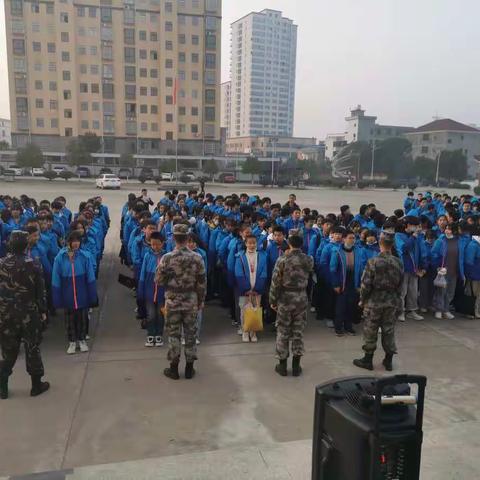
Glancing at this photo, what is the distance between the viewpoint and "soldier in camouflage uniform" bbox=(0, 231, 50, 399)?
477cm

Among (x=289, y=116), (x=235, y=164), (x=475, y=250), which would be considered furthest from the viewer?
(x=289, y=116)

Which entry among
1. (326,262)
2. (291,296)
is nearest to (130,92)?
(326,262)

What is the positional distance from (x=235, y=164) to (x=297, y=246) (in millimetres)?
80406

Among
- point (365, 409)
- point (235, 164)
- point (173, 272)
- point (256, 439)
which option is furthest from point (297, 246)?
point (235, 164)

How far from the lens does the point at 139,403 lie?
191 inches

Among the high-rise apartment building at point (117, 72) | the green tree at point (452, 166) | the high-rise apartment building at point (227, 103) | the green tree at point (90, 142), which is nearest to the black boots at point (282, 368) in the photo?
the green tree at point (90, 142)

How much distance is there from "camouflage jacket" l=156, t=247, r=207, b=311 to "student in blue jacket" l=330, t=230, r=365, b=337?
7.99ft

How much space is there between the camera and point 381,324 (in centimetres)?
579

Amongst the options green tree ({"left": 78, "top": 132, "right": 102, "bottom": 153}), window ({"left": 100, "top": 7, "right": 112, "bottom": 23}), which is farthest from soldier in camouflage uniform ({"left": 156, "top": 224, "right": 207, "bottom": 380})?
window ({"left": 100, "top": 7, "right": 112, "bottom": 23})

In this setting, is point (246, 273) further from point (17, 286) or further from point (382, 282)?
point (17, 286)

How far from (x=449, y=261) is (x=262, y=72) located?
6869 inches

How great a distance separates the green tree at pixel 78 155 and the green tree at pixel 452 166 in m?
54.7

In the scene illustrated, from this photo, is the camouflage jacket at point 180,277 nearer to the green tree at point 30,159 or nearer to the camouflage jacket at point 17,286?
the camouflage jacket at point 17,286

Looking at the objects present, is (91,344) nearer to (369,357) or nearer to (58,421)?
(58,421)
